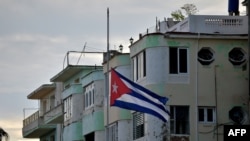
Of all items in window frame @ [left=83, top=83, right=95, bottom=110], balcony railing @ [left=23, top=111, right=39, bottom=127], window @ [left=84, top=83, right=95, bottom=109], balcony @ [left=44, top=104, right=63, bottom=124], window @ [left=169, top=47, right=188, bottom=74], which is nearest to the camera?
window @ [left=169, top=47, right=188, bottom=74]

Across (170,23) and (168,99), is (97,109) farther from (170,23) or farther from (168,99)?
(168,99)

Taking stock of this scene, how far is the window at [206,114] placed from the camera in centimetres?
6731

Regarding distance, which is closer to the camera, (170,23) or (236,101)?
(236,101)

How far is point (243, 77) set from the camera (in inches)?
2677

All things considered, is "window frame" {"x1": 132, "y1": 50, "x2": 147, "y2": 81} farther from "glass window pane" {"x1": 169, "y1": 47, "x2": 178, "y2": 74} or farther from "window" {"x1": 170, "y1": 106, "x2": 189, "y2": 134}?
"window" {"x1": 170, "y1": 106, "x2": 189, "y2": 134}

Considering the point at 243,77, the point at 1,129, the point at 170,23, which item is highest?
the point at 170,23

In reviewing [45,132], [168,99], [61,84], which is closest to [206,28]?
[168,99]

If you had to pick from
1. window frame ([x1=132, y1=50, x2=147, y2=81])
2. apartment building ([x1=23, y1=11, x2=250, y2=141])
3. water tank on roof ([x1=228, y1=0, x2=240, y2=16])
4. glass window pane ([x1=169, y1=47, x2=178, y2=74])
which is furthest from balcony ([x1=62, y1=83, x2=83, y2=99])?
glass window pane ([x1=169, y1=47, x2=178, y2=74])

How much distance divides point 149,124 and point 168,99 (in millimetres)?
1994

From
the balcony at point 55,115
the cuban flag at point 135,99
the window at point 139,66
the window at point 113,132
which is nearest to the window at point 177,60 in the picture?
the window at point 139,66

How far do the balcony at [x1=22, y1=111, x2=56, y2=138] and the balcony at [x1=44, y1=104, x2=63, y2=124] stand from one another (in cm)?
180

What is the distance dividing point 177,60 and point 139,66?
2885 mm

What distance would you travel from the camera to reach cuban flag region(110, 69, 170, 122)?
183ft

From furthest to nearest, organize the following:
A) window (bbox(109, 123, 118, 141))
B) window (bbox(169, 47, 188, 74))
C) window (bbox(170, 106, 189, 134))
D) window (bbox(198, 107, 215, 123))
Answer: window (bbox(109, 123, 118, 141)) < window (bbox(169, 47, 188, 74)) < window (bbox(198, 107, 215, 123)) < window (bbox(170, 106, 189, 134))
